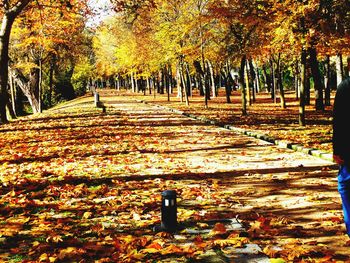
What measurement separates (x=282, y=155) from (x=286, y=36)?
7738mm

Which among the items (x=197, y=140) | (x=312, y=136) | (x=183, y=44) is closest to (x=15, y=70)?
(x=183, y=44)

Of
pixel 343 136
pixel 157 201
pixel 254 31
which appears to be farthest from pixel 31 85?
pixel 343 136

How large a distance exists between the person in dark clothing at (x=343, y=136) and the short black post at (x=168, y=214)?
82.9 inches

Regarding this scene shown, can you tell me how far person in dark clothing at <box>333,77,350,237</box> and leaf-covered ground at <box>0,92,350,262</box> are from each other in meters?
0.86

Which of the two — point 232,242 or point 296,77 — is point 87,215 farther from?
point 296,77

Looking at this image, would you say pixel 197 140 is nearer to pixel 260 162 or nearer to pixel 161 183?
pixel 260 162

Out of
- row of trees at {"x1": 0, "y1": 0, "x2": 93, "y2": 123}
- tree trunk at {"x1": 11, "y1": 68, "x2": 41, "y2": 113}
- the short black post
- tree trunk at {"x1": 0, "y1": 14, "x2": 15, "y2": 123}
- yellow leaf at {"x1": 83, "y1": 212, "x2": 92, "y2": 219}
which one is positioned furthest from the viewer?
tree trunk at {"x1": 11, "y1": 68, "x2": 41, "y2": 113}

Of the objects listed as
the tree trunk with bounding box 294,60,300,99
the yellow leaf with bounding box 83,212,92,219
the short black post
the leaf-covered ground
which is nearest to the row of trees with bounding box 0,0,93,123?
the leaf-covered ground

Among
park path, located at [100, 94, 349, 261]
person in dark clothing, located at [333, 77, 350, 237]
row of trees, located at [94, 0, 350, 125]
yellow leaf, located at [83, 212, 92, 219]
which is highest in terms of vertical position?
row of trees, located at [94, 0, 350, 125]

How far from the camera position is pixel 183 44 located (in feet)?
99.8

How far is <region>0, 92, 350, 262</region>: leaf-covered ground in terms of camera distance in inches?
169

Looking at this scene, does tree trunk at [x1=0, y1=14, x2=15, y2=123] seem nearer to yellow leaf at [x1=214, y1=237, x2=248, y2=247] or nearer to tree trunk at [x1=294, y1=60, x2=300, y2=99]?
yellow leaf at [x1=214, y1=237, x2=248, y2=247]

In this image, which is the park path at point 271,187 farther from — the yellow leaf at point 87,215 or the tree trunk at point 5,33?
the tree trunk at point 5,33

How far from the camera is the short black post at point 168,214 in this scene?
4824 mm
